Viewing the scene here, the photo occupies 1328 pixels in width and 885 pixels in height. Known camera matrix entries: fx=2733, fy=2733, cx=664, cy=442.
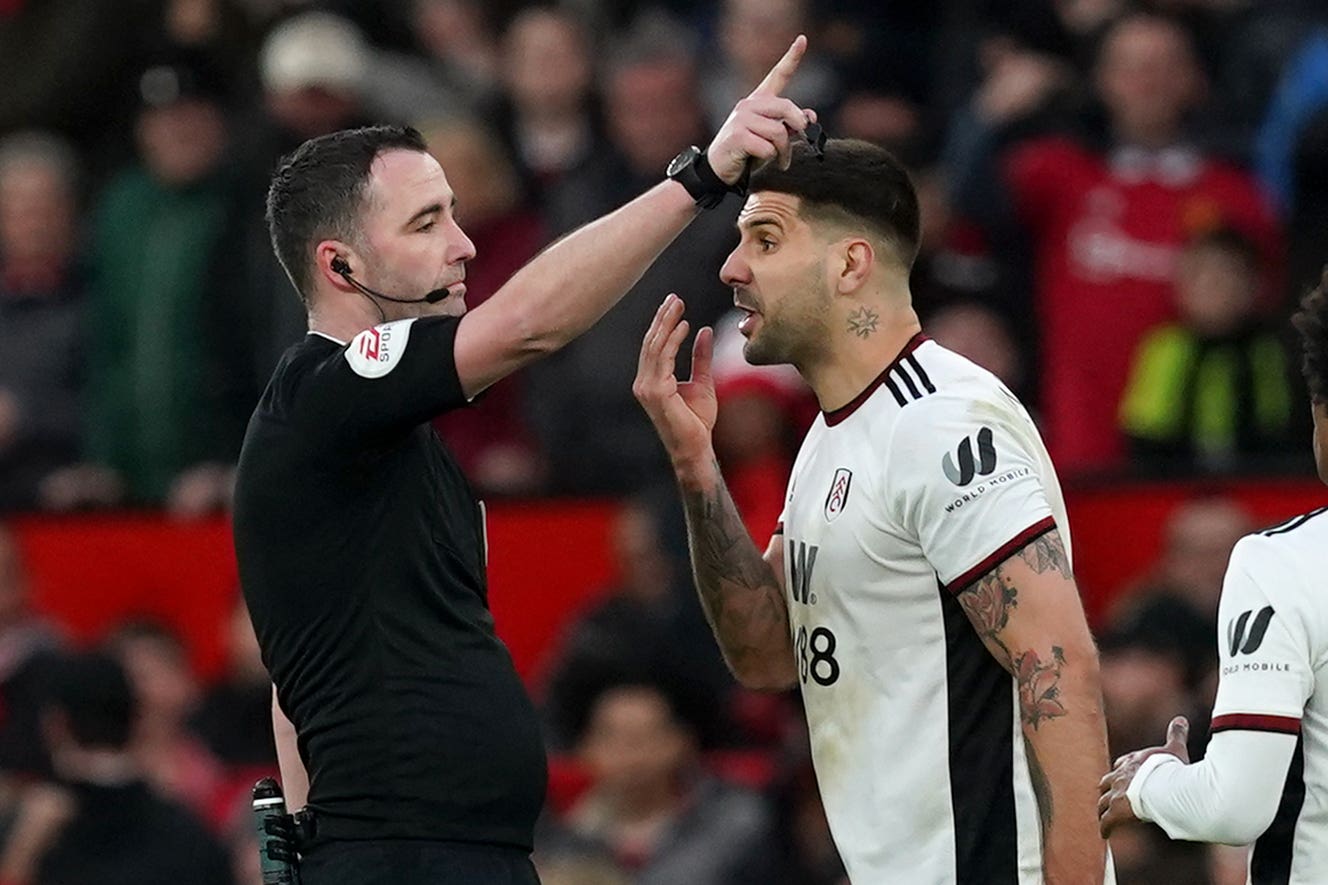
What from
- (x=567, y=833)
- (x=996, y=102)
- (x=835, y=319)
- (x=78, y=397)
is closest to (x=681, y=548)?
(x=567, y=833)

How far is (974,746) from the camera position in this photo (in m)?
5.25

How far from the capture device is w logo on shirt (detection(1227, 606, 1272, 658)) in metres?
4.62

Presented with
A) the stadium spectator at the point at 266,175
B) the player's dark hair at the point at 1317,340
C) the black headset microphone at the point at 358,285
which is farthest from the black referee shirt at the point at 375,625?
the stadium spectator at the point at 266,175

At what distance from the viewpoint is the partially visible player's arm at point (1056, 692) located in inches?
201

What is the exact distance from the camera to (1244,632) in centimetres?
465

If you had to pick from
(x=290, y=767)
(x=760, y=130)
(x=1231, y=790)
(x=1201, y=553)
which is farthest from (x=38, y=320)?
(x=1231, y=790)

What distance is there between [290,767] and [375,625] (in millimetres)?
595

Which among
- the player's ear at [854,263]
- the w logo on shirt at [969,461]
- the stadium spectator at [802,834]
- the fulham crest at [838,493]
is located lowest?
the stadium spectator at [802,834]

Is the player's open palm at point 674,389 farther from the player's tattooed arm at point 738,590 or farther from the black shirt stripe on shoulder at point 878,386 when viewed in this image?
the black shirt stripe on shoulder at point 878,386

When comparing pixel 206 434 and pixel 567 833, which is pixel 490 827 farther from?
pixel 206 434

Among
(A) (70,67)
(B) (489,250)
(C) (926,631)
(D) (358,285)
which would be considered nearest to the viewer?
(C) (926,631)

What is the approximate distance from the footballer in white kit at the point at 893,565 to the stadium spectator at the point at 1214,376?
398cm

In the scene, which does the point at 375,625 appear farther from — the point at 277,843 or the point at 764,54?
the point at 764,54

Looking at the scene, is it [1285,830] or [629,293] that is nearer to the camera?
[1285,830]
